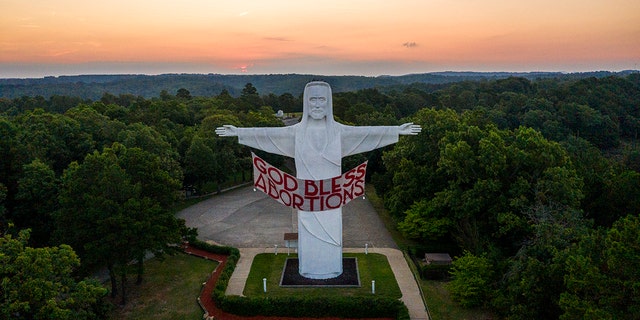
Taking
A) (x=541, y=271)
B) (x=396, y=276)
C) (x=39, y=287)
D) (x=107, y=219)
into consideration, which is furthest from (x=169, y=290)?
(x=541, y=271)

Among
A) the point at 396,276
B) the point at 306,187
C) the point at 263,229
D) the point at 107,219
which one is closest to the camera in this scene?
the point at 107,219

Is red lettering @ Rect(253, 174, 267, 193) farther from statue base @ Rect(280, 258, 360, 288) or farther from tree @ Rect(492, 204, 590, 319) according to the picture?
tree @ Rect(492, 204, 590, 319)

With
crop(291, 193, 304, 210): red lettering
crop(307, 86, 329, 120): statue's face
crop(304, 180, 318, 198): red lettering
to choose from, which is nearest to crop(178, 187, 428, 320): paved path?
crop(291, 193, 304, 210): red lettering

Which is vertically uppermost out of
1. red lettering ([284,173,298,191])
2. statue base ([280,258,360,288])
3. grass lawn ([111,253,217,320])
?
red lettering ([284,173,298,191])

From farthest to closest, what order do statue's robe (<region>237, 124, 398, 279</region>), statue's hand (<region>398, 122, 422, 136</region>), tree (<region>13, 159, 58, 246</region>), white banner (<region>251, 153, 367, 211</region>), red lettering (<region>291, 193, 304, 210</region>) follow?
tree (<region>13, 159, 58, 246</region>) → statue's robe (<region>237, 124, 398, 279</region>) → statue's hand (<region>398, 122, 422, 136</region>) → red lettering (<region>291, 193, 304, 210</region>) → white banner (<region>251, 153, 367, 211</region>)

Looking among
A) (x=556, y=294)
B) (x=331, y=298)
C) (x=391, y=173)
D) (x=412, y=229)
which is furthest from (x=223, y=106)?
(x=556, y=294)

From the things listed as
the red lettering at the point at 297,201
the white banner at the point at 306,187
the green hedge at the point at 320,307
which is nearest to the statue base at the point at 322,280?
the green hedge at the point at 320,307

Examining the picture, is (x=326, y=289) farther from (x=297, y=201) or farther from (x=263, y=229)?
(x=263, y=229)

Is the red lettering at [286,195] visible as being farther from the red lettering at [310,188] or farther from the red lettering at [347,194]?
the red lettering at [347,194]
